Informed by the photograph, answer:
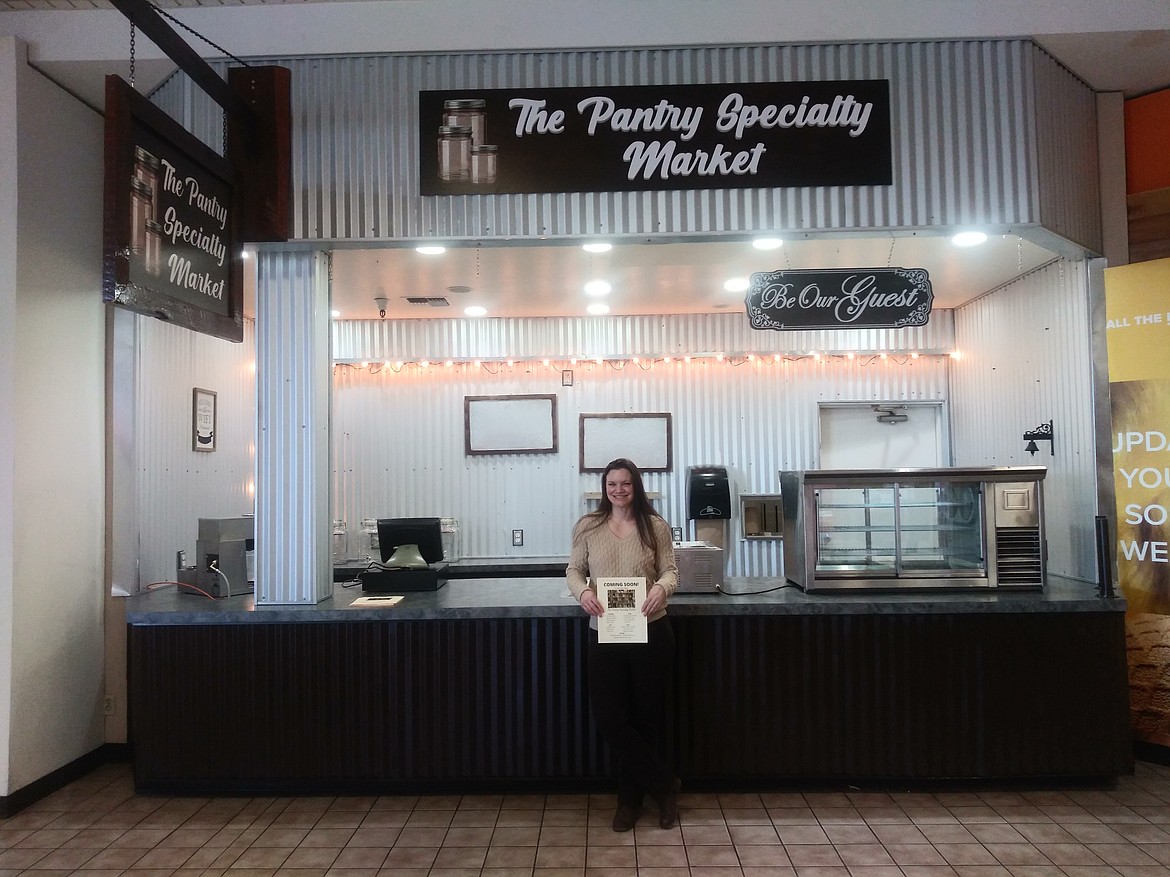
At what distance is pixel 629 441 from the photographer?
24.6 feet

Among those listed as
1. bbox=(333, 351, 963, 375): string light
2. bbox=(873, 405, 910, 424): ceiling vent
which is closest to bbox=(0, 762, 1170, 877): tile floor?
bbox=(873, 405, 910, 424): ceiling vent

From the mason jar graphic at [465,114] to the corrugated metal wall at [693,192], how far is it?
119 mm

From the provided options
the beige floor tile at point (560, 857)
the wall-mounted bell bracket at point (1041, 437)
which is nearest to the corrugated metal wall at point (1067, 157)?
the wall-mounted bell bracket at point (1041, 437)

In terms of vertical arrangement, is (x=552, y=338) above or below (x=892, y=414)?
above

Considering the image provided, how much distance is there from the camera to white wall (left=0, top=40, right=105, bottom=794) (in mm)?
4039

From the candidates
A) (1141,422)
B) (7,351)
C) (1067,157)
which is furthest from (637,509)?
(7,351)

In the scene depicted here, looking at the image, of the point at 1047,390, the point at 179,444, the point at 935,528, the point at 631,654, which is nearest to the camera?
the point at 631,654

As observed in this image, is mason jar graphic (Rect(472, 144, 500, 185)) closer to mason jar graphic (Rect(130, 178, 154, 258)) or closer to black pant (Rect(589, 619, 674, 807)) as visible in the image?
mason jar graphic (Rect(130, 178, 154, 258))

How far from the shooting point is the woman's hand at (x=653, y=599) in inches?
136

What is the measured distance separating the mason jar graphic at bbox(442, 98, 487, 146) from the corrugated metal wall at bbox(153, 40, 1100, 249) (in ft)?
0.39

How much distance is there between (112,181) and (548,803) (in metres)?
3.39

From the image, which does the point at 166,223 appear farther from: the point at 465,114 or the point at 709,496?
the point at 709,496

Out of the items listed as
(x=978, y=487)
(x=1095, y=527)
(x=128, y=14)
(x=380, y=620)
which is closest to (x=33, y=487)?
(x=380, y=620)

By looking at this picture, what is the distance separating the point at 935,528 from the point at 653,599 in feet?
6.94
